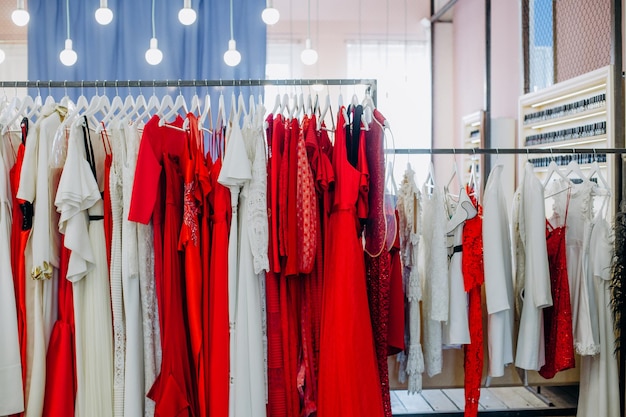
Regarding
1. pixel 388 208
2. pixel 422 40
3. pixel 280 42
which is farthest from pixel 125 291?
pixel 422 40

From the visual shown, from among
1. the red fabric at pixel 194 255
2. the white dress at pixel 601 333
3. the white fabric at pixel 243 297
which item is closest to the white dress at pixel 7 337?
the red fabric at pixel 194 255

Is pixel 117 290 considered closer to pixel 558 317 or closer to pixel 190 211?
pixel 190 211

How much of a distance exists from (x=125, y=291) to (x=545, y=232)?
1.44 metres

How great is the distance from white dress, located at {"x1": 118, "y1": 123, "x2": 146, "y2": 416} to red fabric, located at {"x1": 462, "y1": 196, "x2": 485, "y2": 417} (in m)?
1.08

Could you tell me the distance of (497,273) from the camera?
2234mm

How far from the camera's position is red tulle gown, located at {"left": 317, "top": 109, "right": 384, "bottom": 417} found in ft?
6.23

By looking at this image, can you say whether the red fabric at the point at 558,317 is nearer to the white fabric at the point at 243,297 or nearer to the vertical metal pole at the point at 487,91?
the white fabric at the point at 243,297

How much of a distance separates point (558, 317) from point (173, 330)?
1.36 m

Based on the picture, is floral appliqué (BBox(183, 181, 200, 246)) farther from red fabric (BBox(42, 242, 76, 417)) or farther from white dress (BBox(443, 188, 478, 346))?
white dress (BBox(443, 188, 478, 346))

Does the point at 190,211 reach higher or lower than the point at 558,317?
higher

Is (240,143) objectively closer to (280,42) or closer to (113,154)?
(113,154)

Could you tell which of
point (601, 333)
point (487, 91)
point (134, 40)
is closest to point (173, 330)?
point (601, 333)

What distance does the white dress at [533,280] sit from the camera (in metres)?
2.25

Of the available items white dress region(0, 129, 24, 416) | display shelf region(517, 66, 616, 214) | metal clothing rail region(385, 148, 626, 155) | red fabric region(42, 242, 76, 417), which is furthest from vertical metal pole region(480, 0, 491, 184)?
white dress region(0, 129, 24, 416)
